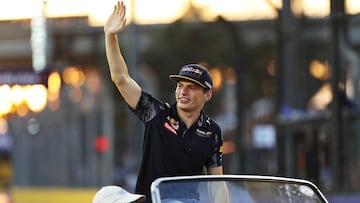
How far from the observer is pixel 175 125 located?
6289 millimetres

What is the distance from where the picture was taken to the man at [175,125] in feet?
20.3

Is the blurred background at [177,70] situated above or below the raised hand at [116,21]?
below

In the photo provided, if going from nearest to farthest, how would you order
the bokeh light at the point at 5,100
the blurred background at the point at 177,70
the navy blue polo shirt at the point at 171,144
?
the navy blue polo shirt at the point at 171,144, the blurred background at the point at 177,70, the bokeh light at the point at 5,100

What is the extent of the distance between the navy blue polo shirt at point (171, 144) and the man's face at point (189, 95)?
112 millimetres

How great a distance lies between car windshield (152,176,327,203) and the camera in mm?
5508

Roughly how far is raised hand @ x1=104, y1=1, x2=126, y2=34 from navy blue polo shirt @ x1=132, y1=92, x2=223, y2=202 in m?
0.45

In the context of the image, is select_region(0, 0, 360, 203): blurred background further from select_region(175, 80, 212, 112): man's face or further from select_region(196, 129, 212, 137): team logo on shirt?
select_region(175, 80, 212, 112): man's face

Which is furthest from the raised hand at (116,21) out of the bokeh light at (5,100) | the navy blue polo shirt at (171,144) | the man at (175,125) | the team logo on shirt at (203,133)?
the bokeh light at (5,100)

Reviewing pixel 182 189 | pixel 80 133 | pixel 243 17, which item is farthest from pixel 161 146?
pixel 80 133

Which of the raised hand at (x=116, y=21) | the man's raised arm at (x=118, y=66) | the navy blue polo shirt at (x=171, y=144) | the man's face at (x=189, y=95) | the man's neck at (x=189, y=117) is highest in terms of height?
the raised hand at (x=116, y=21)

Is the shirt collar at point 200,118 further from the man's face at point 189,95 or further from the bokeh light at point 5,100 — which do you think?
the bokeh light at point 5,100

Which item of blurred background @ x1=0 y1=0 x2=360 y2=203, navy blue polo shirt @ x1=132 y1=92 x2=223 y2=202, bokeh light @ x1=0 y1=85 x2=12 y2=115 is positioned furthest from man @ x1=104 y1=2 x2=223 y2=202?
bokeh light @ x1=0 y1=85 x2=12 y2=115

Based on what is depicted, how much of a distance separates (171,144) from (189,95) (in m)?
0.33

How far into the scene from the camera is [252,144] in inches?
1122
